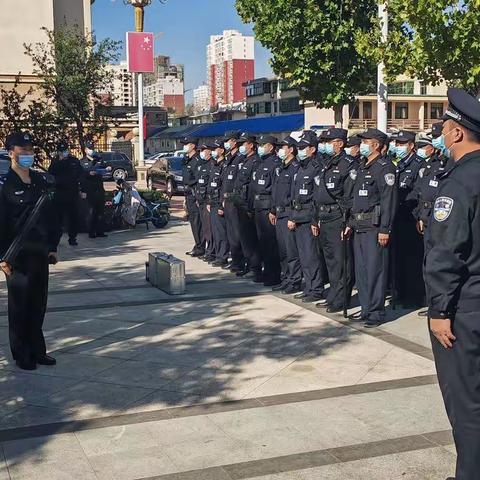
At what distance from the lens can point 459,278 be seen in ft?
10.7

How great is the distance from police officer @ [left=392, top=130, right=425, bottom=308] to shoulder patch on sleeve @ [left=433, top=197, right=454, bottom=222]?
5026mm

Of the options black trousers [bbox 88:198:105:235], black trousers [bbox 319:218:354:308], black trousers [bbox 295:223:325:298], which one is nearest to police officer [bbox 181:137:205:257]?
black trousers [bbox 88:198:105:235]

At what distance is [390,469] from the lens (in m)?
4.09

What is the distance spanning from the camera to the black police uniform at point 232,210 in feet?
34.3

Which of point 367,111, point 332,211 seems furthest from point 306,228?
point 367,111

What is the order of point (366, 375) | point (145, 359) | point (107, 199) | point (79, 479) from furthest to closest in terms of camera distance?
point (107, 199), point (145, 359), point (366, 375), point (79, 479)

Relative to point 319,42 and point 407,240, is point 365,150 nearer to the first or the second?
point 407,240

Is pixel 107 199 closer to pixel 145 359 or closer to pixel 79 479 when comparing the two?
pixel 145 359

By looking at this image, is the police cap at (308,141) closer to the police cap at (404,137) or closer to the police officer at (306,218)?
the police officer at (306,218)

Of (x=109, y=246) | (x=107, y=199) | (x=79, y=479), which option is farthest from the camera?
(x=107, y=199)

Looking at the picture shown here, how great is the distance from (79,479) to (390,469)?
6.06 ft

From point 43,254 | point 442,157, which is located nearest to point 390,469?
point 43,254

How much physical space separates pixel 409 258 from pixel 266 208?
2.21 metres

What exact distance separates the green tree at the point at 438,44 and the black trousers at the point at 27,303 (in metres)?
7.96
